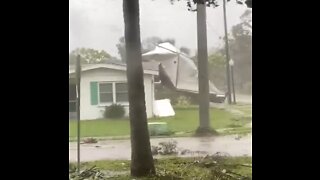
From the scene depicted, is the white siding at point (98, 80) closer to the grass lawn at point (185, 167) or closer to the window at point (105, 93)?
the window at point (105, 93)

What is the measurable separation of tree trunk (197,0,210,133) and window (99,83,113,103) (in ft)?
1.13

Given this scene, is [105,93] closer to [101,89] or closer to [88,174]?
[101,89]

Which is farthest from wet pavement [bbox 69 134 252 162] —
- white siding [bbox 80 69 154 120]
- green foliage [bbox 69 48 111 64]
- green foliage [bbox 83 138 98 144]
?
green foliage [bbox 69 48 111 64]

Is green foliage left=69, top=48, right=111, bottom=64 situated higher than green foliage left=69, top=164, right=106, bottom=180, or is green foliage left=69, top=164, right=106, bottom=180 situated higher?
green foliage left=69, top=48, right=111, bottom=64

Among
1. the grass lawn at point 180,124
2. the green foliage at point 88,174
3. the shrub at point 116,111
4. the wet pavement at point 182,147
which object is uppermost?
the shrub at point 116,111

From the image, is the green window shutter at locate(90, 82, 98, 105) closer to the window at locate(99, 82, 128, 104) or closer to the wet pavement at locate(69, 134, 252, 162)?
the window at locate(99, 82, 128, 104)

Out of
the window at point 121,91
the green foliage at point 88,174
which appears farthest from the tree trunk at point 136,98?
the green foliage at point 88,174

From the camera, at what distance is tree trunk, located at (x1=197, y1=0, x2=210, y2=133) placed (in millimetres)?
1368

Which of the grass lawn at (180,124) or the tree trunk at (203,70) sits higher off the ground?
the tree trunk at (203,70)

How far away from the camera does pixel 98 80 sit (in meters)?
1.37

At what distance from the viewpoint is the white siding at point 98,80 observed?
4.45ft

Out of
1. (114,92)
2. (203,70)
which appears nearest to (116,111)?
(114,92)

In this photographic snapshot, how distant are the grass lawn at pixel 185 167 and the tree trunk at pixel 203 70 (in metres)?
0.13
